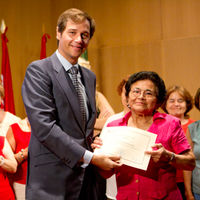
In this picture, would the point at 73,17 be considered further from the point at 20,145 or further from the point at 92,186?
the point at 20,145

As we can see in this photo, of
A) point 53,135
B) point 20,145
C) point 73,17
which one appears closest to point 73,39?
point 73,17

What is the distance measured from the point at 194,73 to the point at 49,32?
245 cm

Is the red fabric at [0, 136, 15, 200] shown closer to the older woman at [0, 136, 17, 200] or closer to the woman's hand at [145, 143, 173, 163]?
the older woman at [0, 136, 17, 200]

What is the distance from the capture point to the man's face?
177 cm

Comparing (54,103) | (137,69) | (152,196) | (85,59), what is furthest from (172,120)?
(137,69)

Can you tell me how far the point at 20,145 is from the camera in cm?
290

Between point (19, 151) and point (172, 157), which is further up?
point (172, 157)

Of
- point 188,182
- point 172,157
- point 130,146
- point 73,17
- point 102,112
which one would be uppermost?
point 73,17

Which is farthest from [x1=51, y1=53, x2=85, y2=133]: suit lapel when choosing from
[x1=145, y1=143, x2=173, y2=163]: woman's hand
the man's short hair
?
[x1=145, y1=143, x2=173, y2=163]: woman's hand

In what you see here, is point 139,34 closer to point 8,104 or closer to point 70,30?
point 8,104

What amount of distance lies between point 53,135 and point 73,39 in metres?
0.56

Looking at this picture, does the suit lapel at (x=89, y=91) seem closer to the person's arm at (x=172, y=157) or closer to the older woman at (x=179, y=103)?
the person's arm at (x=172, y=157)

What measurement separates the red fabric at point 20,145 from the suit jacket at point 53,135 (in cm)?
121

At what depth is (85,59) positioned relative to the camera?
431 centimetres
